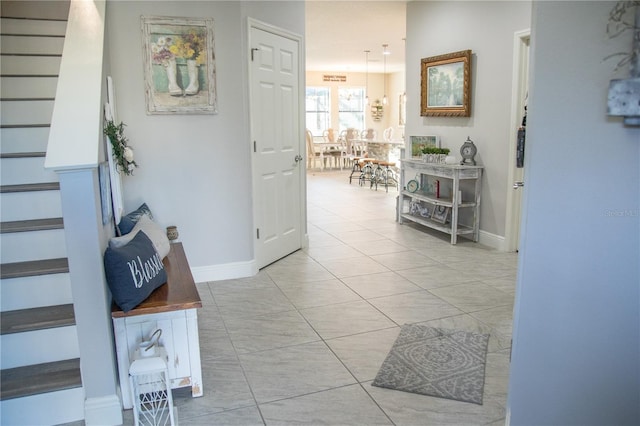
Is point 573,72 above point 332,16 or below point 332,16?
below

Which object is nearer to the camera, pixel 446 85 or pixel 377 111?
pixel 446 85

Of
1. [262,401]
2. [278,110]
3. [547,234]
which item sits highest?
[278,110]

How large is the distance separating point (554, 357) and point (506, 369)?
89 centimetres

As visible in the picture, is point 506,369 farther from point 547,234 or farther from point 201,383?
point 201,383

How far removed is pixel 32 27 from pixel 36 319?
242 centimetres

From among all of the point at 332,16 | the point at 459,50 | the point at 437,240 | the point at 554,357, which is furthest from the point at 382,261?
the point at 332,16

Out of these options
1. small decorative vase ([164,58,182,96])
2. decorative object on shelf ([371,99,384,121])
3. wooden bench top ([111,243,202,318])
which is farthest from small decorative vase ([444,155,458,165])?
decorative object on shelf ([371,99,384,121])

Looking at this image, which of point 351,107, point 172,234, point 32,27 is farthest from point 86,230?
point 351,107

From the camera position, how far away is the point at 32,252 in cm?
262

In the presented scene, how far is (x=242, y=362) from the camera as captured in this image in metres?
2.76

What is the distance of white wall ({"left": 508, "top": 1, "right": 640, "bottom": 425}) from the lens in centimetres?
166

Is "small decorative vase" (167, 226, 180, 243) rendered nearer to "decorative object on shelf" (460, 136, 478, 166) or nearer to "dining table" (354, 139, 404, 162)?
"decorative object on shelf" (460, 136, 478, 166)

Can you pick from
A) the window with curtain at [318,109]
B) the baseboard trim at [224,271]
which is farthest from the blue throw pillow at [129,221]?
the window with curtain at [318,109]

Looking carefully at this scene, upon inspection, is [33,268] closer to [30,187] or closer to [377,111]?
[30,187]
